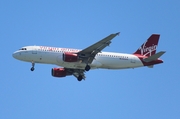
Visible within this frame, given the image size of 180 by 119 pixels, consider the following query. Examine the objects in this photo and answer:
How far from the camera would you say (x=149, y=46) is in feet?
252

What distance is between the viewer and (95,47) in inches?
2699

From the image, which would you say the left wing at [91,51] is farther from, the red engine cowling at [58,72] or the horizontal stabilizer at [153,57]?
the horizontal stabilizer at [153,57]

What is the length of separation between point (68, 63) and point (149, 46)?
15716 mm

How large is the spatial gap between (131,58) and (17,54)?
18.1 m

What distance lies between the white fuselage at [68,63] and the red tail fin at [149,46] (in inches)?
119

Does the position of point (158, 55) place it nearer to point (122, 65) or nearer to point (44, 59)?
point (122, 65)

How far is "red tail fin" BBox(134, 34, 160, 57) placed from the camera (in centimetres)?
7600

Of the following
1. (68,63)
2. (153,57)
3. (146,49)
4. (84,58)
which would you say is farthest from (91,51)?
(146,49)

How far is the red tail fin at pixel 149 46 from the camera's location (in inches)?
2992

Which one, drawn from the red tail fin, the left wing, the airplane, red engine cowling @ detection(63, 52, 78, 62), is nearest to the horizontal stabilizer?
the airplane

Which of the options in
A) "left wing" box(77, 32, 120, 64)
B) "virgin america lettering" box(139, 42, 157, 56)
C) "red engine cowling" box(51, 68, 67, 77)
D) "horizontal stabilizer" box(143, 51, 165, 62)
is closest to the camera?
"left wing" box(77, 32, 120, 64)

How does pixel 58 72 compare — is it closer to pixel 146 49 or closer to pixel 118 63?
pixel 118 63

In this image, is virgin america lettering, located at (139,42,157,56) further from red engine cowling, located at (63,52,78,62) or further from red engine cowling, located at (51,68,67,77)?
red engine cowling, located at (51,68,67,77)

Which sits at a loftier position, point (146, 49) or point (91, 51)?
point (146, 49)
